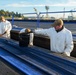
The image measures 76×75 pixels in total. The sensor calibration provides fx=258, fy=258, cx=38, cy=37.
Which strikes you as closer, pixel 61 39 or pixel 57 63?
pixel 57 63

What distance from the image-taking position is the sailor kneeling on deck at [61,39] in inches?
216

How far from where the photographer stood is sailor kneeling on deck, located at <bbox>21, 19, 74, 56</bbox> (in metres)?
5.48

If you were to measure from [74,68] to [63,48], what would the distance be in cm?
187

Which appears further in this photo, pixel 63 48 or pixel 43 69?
pixel 63 48

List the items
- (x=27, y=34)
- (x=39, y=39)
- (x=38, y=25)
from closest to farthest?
(x=27, y=34), (x=39, y=39), (x=38, y=25)

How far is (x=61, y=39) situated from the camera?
5.58 meters

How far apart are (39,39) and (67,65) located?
4.21 metres

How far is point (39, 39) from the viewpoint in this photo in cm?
811

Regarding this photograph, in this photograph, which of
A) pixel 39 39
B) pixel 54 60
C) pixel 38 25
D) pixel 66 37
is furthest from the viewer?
pixel 38 25

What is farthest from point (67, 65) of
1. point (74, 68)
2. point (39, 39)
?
point (39, 39)

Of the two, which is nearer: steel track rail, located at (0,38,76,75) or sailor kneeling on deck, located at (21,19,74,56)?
steel track rail, located at (0,38,76,75)

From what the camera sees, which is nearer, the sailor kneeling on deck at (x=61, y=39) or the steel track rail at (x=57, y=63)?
the steel track rail at (x=57, y=63)

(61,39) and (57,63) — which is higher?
(61,39)

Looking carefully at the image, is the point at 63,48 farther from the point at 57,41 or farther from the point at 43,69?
the point at 43,69
